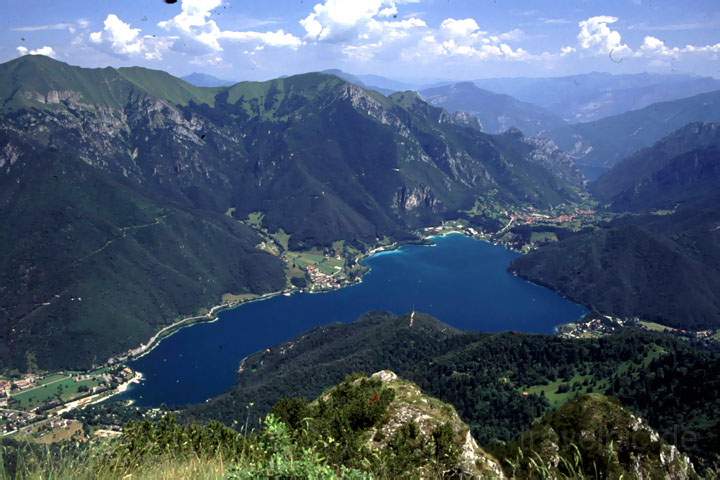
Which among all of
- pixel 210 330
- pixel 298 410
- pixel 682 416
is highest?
pixel 298 410

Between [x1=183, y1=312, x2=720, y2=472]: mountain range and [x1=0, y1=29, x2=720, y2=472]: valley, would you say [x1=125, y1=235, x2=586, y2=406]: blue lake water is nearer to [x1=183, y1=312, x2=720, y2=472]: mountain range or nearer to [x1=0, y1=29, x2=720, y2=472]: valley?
[x1=0, y1=29, x2=720, y2=472]: valley

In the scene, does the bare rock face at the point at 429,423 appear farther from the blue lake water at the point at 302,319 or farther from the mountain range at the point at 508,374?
the blue lake water at the point at 302,319

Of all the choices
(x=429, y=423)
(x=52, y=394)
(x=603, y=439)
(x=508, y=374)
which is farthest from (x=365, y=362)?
(x=429, y=423)

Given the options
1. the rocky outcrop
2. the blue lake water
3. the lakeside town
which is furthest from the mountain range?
the lakeside town

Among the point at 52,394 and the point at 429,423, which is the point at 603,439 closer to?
Result: the point at 429,423

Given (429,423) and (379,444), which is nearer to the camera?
(379,444)

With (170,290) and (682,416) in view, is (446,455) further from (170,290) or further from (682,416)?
(170,290)

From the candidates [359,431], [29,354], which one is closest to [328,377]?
[359,431]
